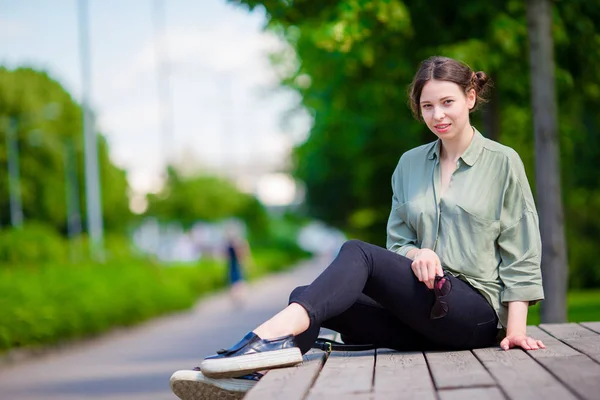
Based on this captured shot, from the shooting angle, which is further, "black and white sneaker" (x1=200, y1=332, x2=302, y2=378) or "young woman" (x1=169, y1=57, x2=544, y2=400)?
"young woman" (x1=169, y1=57, x2=544, y2=400)

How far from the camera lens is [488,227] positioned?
13.5 ft

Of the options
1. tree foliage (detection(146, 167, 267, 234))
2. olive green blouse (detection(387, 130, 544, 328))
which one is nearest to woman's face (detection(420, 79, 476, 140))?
olive green blouse (detection(387, 130, 544, 328))

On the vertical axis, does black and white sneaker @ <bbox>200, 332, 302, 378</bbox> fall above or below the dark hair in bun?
below

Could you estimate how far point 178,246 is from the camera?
48062 millimetres

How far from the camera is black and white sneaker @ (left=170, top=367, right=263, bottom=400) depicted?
149 inches

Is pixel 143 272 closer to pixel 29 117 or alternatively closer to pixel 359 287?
pixel 359 287

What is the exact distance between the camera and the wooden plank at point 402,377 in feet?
10.3

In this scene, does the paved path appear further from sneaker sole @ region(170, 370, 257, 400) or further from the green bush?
sneaker sole @ region(170, 370, 257, 400)

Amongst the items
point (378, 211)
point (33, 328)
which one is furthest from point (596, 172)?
point (33, 328)

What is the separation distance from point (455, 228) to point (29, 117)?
51579mm

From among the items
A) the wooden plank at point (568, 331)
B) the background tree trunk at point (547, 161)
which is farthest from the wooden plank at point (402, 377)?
the background tree trunk at point (547, 161)

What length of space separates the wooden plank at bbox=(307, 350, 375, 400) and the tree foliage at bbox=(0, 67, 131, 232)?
164 ft

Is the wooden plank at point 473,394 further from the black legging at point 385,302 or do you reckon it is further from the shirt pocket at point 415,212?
the shirt pocket at point 415,212

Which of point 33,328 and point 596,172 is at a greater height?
point 596,172
